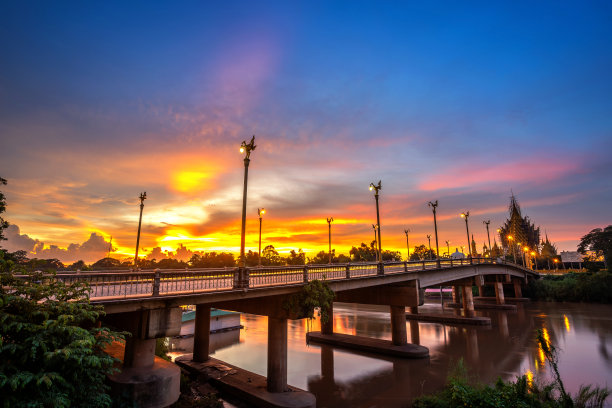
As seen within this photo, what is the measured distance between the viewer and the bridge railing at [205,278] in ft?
33.7

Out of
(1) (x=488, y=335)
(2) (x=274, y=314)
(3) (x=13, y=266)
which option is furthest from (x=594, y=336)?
(3) (x=13, y=266)

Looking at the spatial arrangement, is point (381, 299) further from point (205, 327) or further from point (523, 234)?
point (523, 234)

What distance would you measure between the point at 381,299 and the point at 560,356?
1460cm

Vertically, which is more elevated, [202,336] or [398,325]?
[202,336]

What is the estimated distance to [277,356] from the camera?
15.4 meters

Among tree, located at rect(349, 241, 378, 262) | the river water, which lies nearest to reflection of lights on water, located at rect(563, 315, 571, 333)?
the river water

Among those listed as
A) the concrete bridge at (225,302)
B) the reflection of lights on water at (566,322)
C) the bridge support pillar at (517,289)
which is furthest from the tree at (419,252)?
the concrete bridge at (225,302)

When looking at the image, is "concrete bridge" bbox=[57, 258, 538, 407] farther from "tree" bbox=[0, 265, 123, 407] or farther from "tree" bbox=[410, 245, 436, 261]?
"tree" bbox=[410, 245, 436, 261]

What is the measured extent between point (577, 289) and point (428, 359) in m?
52.3

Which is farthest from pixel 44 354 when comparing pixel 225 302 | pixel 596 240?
pixel 596 240

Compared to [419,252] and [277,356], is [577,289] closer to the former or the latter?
[277,356]

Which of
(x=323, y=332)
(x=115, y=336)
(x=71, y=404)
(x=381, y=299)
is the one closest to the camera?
(x=71, y=404)

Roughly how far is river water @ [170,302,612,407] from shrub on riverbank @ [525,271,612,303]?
16451 millimetres

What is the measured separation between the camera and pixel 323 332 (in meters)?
29.2
